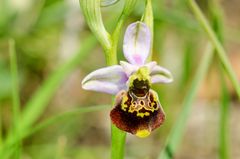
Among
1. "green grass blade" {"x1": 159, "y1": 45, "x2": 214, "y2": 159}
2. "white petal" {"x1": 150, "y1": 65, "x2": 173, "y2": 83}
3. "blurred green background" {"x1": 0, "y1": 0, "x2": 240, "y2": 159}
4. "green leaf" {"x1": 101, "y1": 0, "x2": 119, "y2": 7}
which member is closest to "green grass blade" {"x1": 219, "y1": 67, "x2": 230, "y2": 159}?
"green grass blade" {"x1": 159, "y1": 45, "x2": 214, "y2": 159}

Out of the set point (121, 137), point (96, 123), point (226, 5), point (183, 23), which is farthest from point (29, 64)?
point (121, 137)

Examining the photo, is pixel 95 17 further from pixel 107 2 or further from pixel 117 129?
pixel 117 129

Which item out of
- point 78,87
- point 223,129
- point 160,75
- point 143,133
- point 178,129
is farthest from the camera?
point 78,87

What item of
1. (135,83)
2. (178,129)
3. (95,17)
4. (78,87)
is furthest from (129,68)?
(78,87)

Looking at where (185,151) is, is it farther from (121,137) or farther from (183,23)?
(121,137)

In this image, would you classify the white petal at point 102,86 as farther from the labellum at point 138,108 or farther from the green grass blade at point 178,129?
the green grass blade at point 178,129
